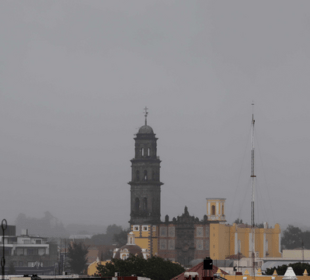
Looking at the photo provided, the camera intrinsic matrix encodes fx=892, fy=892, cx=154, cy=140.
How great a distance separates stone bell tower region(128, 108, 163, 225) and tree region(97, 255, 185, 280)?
75328 millimetres

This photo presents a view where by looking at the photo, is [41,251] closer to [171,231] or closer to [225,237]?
[171,231]

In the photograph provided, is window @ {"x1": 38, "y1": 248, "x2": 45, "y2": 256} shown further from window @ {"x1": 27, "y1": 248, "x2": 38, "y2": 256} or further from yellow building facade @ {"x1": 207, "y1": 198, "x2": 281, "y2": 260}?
yellow building facade @ {"x1": 207, "y1": 198, "x2": 281, "y2": 260}

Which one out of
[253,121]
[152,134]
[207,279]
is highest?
[152,134]

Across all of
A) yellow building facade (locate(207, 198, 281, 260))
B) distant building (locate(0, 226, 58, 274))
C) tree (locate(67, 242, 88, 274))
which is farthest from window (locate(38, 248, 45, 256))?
yellow building facade (locate(207, 198, 281, 260))

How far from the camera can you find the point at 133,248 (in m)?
162

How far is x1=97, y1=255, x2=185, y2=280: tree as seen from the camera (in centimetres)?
9307

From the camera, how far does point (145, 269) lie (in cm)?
9425

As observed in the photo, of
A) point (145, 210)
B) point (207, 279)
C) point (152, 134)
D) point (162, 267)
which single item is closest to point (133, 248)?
point (145, 210)

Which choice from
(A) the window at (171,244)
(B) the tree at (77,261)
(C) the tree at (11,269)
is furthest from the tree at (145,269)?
(B) the tree at (77,261)

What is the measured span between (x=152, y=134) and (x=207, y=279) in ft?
434

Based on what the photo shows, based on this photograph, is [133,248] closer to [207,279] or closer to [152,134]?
[152,134]

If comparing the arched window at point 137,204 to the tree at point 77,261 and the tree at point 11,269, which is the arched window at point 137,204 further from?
the tree at point 11,269

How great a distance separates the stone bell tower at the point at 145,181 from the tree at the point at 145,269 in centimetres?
7533

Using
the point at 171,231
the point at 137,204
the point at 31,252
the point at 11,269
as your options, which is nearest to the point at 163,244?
the point at 171,231
